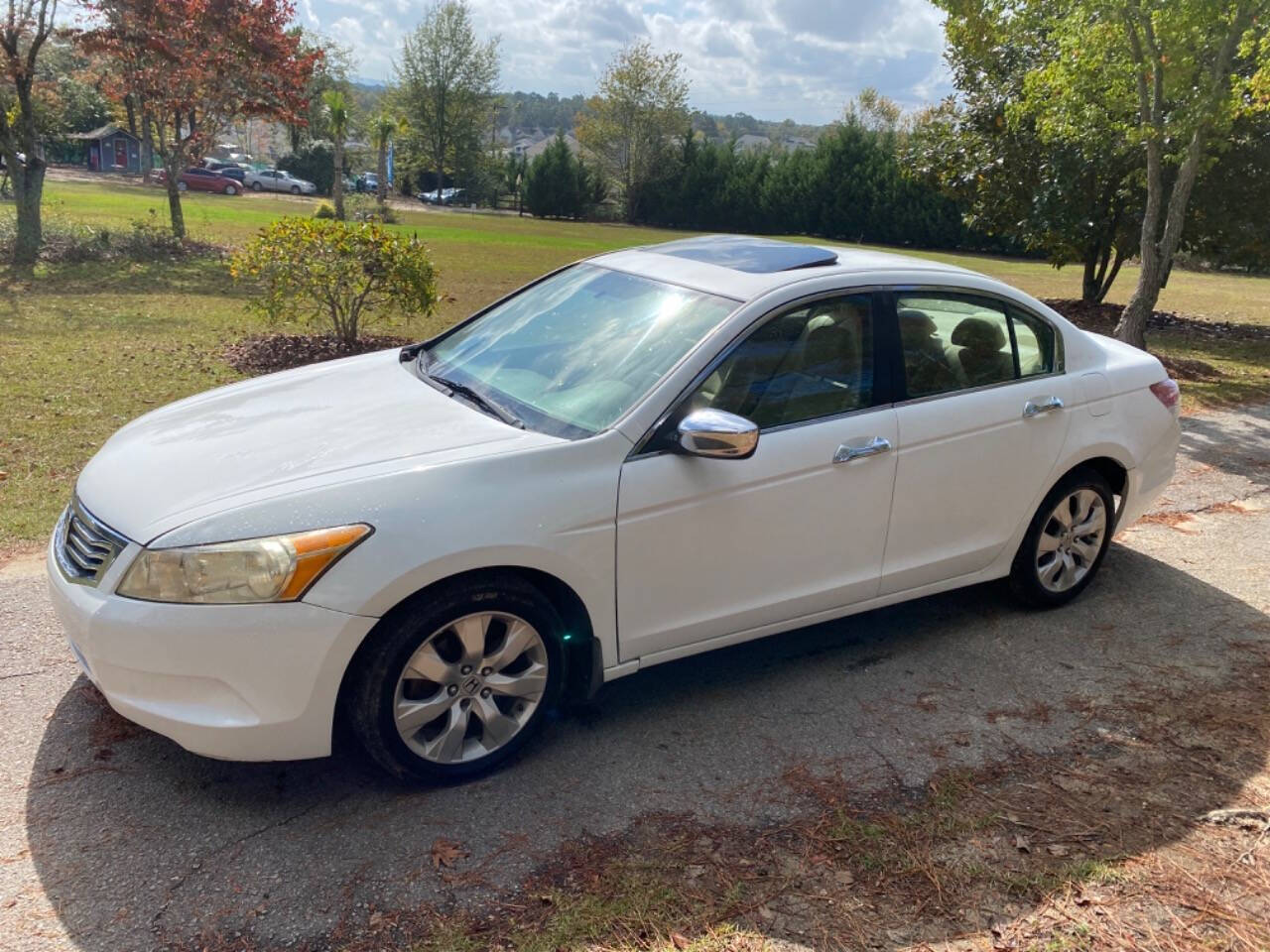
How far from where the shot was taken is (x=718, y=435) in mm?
3307

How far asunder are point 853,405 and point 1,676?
339cm

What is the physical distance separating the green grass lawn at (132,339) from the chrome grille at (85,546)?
2.15m

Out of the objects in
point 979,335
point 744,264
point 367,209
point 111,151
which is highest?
point 111,151

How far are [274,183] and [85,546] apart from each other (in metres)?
57.0

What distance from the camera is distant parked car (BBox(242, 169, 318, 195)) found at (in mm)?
54719

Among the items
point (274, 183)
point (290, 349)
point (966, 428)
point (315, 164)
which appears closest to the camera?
point (966, 428)

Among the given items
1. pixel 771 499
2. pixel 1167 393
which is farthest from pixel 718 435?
pixel 1167 393

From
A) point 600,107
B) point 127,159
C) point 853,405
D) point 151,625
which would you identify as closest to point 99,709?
point 151,625

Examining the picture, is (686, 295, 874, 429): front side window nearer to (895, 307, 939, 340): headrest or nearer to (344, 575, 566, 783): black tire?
(895, 307, 939, 340): headrest

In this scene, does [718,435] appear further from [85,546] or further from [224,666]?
[85,546]

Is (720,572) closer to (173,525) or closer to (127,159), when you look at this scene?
(173,525)

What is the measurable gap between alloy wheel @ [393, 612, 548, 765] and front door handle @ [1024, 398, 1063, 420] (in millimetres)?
2430

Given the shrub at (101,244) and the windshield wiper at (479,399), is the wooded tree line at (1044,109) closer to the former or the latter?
the shrub at (101,244)

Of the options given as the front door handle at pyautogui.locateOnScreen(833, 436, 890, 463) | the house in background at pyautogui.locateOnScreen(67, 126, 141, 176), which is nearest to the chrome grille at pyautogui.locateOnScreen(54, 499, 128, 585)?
the front door handle at pyautogui.locateOnScreen(833, 436, 890, 463)
